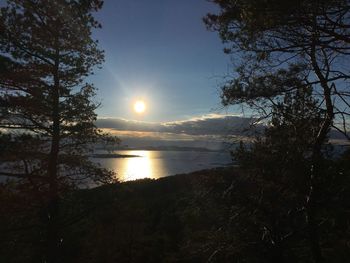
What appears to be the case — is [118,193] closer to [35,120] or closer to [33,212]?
[33,212]

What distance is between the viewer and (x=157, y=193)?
64.3 meters

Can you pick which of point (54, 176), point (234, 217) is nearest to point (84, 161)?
point (54, 176)

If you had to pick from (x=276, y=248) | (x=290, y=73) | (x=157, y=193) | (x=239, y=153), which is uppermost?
(x=290, y=73)

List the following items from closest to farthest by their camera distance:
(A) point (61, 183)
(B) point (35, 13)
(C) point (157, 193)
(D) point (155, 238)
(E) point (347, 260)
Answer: (B) point (35, 13) < (A) point (61, 183) < (E) point (347, 260) < (D) point (155, 238) < (C) point (157, 193)

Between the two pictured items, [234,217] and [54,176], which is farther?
[54,176]

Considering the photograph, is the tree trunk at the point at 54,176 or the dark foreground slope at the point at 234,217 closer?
the dark foreground slope at the point at 234,217

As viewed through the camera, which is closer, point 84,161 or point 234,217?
point 234,217

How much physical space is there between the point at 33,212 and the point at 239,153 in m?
8.05

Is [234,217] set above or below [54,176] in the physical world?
below

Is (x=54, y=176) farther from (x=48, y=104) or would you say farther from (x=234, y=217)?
(x=234, y=217)

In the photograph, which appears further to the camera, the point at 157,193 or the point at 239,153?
the point at 157,193

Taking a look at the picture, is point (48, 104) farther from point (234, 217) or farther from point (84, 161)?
point (234, 217)

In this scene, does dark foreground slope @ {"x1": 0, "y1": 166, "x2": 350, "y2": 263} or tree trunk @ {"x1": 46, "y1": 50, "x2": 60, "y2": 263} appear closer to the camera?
dark foreground slope @ {"x1": 0, "y1": 166, "x2": 350, "y2": 263}

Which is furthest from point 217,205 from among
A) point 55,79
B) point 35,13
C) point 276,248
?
point 35,13
